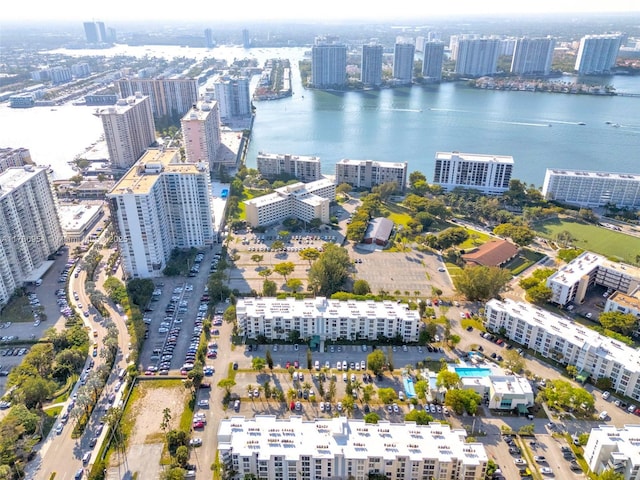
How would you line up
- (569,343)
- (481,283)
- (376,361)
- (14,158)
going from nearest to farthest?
1. (376,361)
2. (569,343)
3. (481,283)
4. (14,158)

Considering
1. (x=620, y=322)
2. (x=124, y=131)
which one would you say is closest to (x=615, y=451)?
(x=620, y=322)

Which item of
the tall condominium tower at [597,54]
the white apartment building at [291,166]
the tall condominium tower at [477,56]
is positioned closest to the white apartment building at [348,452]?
the white apartment building at [291,166]

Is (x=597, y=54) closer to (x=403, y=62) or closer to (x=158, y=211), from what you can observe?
(x=403, y=62)

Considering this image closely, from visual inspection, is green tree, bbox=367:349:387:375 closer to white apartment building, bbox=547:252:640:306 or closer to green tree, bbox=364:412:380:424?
green tree, bbox=364:412:380:424

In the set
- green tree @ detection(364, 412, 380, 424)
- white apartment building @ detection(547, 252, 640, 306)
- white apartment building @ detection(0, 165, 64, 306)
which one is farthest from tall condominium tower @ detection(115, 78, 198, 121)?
green tree @ detection(364, 412, 380, 424)

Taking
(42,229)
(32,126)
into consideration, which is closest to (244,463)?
(42,229)

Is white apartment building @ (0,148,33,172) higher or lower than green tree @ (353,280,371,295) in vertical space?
higher
